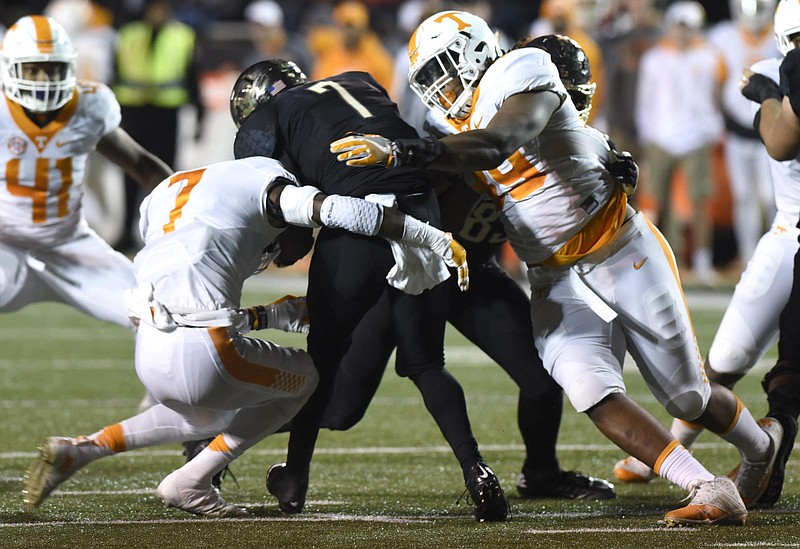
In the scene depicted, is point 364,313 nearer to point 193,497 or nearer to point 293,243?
point 293,243

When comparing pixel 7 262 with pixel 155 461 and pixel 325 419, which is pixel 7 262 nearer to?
pixel 155 461

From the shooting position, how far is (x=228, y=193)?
3.78 meters

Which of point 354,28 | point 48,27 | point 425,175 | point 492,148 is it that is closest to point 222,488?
point 425,175

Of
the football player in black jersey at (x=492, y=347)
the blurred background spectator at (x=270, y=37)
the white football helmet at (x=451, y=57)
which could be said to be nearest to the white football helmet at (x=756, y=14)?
the blurred background spectator at (x=270, y=37)

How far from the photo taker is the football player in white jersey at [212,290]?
3.74m

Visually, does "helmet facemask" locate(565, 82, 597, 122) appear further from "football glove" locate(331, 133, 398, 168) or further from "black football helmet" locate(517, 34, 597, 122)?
"football glove" locate(331, 133, 398, 168)

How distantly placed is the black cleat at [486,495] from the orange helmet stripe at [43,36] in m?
2.51

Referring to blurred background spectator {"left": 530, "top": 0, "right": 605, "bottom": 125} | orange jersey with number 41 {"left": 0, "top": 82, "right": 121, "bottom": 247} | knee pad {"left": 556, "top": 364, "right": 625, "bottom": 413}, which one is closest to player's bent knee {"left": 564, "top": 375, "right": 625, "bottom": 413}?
knee pad {"left": 556, "top": 364, "right": 625, "bottom": 413}

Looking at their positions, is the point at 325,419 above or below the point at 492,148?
below

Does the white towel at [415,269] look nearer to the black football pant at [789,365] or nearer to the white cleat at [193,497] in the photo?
the white cleat at [193,497]

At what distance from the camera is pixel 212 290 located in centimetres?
376

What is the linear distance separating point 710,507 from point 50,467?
5.82 feet

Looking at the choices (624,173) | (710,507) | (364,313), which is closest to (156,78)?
(364,313)

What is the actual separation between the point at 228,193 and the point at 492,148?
712mm
